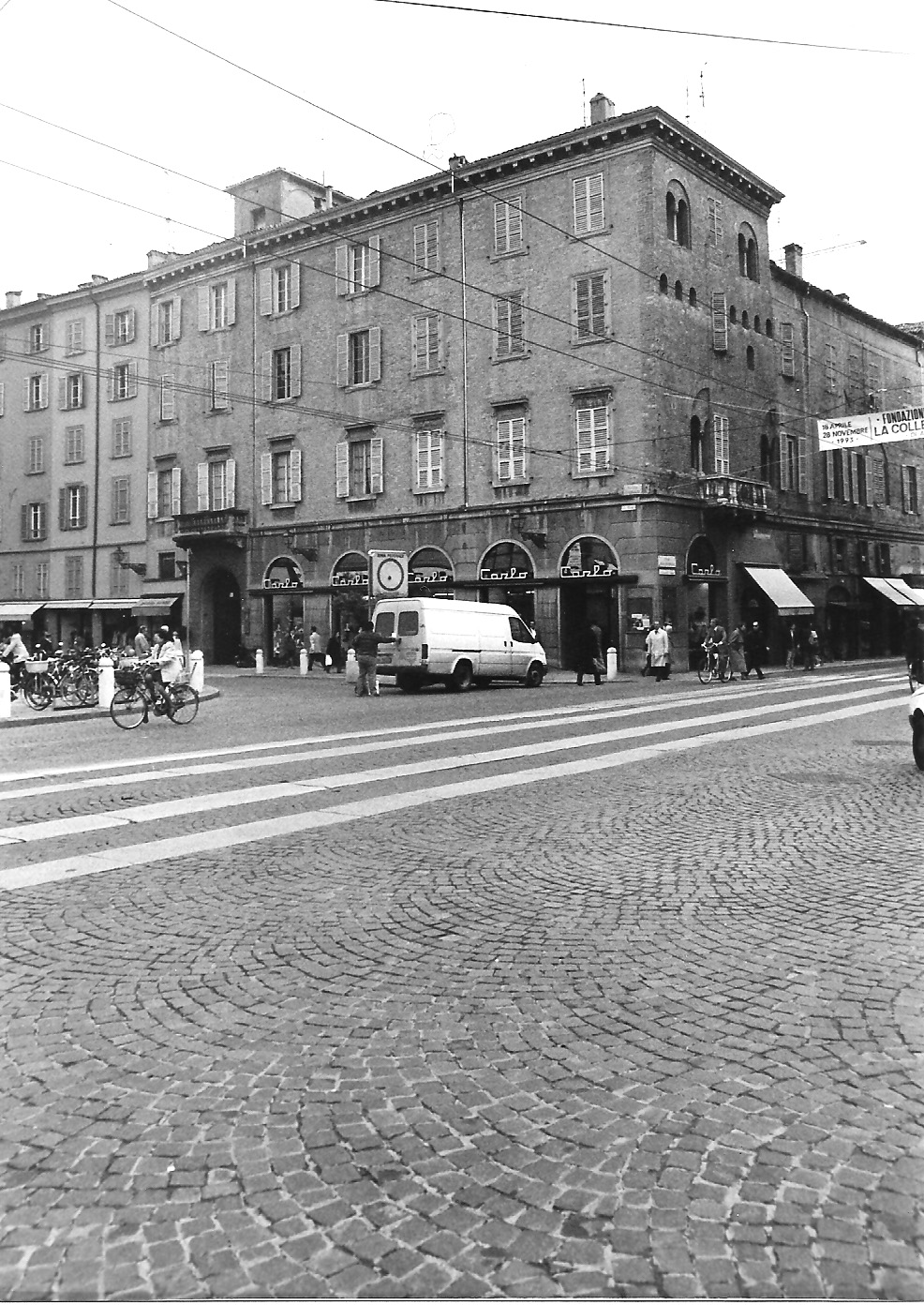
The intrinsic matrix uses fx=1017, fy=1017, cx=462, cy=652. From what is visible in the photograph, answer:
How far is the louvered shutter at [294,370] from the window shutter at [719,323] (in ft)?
49.5

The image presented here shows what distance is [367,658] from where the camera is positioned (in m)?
22.2

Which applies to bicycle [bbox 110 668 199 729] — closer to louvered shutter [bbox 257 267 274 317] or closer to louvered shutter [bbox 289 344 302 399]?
louvered shutter [bbox 289 344 302 399]

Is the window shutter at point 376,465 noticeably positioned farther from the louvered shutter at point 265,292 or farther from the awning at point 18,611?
the awning at point 18,611

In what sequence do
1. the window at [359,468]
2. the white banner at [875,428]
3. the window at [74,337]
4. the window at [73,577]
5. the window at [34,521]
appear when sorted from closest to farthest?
the white banner at [875,428]
the window at [359,468]
the window at [73,577]
the window at [74,337]
the window at [34,521]

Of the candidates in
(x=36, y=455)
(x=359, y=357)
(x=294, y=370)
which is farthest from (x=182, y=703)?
(x=36, y=455)

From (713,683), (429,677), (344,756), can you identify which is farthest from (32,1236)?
(713,683)

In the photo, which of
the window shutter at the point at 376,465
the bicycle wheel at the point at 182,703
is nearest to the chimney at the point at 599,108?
the window shutter at the point at 376,465

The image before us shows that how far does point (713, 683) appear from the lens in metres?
26.1

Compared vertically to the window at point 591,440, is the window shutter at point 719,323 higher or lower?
higher

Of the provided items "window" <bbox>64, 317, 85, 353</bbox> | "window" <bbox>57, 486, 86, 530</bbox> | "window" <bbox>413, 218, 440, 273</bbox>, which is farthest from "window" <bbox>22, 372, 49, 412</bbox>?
"window" <bbox>413, 218, 440, 273</bbox>

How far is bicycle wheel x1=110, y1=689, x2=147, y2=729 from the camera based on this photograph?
15797mm

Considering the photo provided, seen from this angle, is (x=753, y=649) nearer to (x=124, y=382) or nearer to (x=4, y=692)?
(x=4, y=692)

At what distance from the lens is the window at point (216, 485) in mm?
40062

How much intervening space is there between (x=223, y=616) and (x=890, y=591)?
26996 mm
